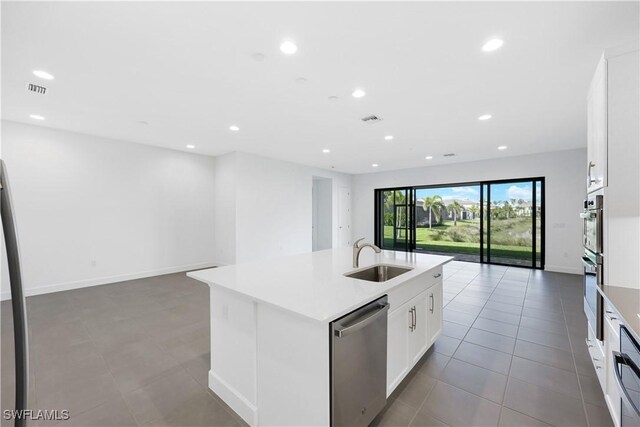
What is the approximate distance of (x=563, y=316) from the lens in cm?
338

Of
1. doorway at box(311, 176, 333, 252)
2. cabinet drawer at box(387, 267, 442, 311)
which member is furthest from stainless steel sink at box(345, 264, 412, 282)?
doorway at box(311, 176, 333, 252)

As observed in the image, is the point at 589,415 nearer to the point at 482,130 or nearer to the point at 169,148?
the point at 482,130

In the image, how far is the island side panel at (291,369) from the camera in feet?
4.44

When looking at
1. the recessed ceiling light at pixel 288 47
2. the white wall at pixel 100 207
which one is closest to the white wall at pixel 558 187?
the recessed ceiling light at pixel 288 47

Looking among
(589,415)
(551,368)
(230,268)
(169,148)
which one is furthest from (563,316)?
(169,148)

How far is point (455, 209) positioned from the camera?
849 centimetres

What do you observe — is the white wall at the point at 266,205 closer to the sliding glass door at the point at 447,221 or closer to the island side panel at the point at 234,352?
the sliding glass door at the point at 447,221

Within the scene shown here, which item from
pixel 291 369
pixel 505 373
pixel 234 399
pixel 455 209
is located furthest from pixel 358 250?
pixel 455 209

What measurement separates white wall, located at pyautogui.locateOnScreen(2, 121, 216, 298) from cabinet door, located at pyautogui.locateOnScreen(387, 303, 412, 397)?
17.6 feet

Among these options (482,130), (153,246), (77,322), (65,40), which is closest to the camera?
(65,40)

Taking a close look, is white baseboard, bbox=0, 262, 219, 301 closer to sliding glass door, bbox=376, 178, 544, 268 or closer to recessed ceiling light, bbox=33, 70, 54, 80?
recessed ceiling light, bbox=33, 70, 54, 80

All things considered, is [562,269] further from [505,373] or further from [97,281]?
[97,281]

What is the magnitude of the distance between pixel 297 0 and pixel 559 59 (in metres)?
2.34

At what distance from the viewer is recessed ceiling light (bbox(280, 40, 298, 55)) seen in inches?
81.9
